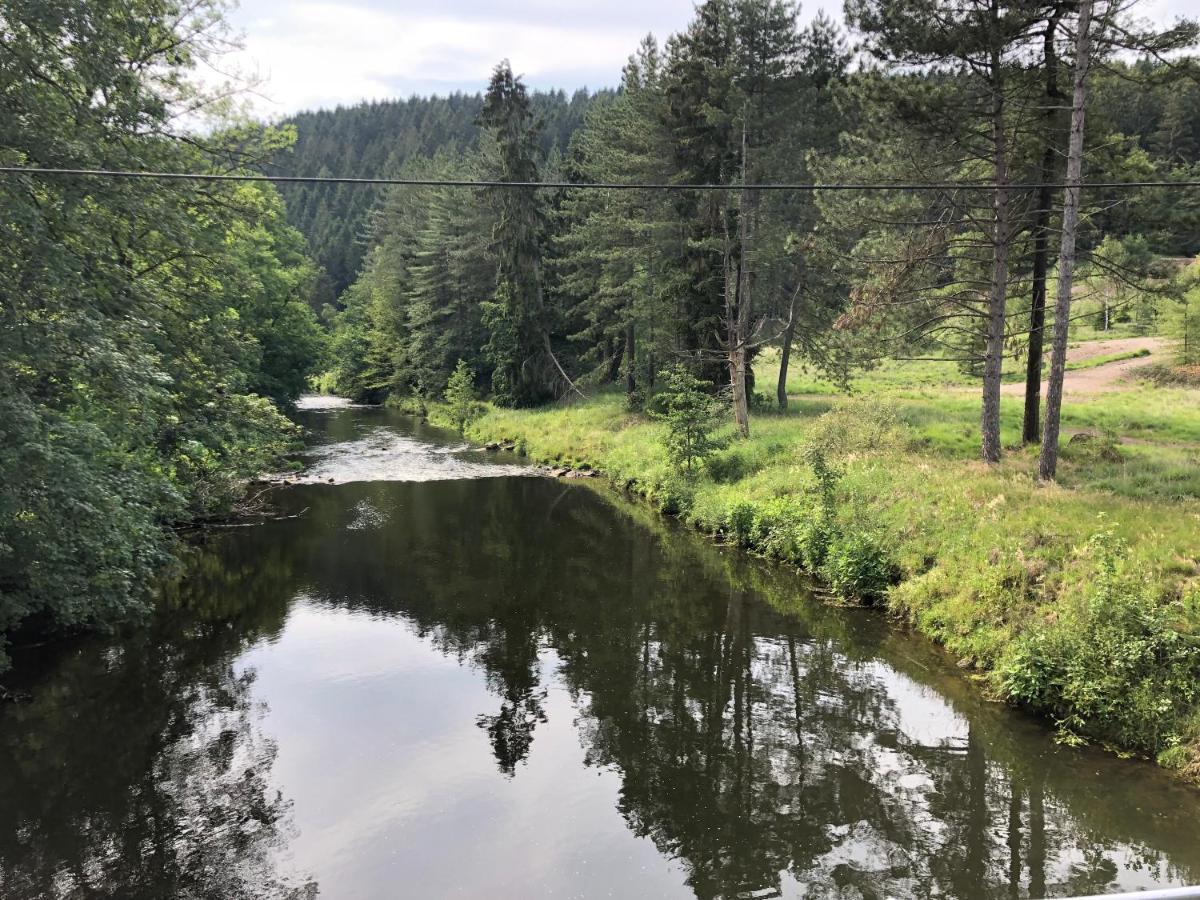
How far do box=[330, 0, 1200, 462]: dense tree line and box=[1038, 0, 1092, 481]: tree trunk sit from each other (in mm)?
220

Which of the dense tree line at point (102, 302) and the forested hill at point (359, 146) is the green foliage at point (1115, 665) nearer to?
the dense tree line at point (102, 302)

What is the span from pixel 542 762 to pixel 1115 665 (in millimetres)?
6889

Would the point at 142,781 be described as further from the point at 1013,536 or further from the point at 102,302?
the point at 1013,536

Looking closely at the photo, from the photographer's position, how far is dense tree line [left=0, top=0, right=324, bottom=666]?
29.3 ft

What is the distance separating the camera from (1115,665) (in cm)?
862

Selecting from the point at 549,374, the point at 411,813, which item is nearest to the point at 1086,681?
the point at 411,813


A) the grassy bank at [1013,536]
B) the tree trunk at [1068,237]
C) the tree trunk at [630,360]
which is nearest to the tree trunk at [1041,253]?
the grassy bank at [1013,536]

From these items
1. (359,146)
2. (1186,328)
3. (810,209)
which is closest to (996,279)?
(810,209)

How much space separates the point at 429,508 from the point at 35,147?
13962mm

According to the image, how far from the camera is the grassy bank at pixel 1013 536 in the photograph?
8711 mm

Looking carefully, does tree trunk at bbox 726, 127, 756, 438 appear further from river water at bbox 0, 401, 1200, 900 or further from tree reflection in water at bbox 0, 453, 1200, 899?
river water at bbox 0, 401, 1200, 900

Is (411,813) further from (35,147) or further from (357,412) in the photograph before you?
(357,412)

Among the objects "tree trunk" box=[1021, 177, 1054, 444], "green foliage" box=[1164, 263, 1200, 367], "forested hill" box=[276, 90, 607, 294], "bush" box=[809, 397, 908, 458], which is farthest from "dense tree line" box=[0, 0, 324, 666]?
"forested hill" box=[276, 90, 607, 294]

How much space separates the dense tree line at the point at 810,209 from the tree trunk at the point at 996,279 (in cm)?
6
